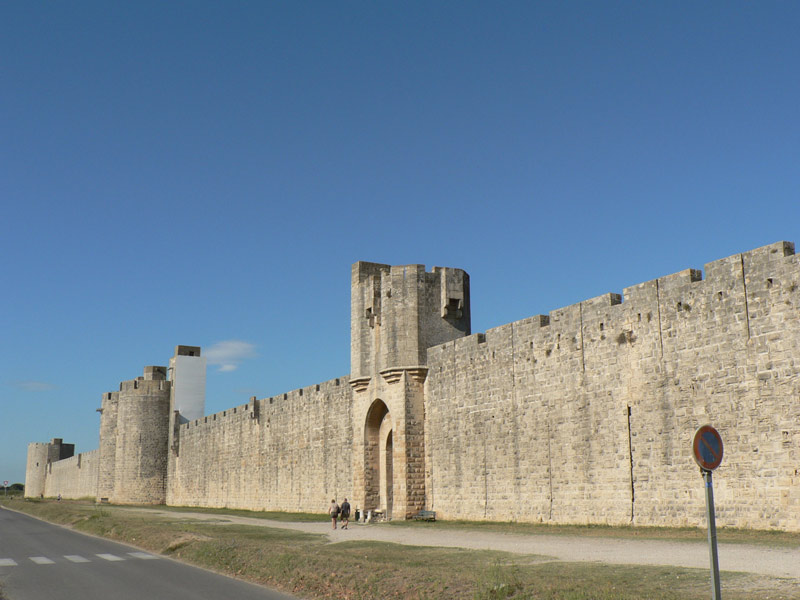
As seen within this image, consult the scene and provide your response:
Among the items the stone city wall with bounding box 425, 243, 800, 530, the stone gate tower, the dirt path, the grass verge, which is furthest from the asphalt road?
the stone gate tower

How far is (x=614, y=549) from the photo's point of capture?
1349cm

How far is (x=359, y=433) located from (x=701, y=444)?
22043mm

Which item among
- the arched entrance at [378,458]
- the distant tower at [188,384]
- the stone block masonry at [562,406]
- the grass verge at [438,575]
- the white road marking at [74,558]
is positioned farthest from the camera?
the distant tower at [188,384]

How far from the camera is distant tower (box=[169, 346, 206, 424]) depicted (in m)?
54.9

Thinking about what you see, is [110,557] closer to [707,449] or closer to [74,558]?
[74,558]

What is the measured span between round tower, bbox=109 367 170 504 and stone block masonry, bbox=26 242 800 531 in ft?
55.8

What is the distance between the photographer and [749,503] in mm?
15016

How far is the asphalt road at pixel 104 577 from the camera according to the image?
35.2ft

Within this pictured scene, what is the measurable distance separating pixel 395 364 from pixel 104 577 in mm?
14540

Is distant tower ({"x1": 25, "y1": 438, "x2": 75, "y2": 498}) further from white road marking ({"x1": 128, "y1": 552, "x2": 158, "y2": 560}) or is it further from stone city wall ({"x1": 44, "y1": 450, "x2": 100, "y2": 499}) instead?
white road marking ({"x1": 128, "y1": 552, "x2": 158, "y2": 560})

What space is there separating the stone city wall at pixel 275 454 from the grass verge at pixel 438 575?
14.4m

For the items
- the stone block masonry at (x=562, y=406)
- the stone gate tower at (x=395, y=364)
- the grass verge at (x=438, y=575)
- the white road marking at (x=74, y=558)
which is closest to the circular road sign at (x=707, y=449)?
the grass verge at (x=438, y=575)

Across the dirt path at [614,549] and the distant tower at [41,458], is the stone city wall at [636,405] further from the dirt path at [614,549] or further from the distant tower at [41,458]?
the distant tower at [41,458]

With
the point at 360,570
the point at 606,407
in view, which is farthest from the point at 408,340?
the point at 360,570
